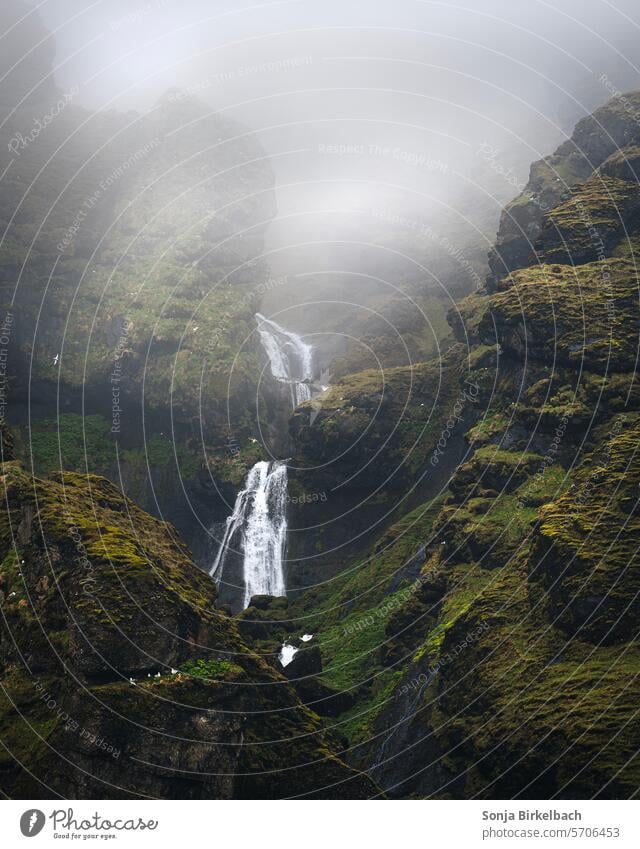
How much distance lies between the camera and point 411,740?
41844 mm

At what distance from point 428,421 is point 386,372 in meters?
9.98

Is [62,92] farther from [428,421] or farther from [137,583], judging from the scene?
[137,583]

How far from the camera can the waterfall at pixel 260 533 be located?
3344 inches

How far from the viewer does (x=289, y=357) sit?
122 metres

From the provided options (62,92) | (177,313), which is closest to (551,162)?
(177,313)

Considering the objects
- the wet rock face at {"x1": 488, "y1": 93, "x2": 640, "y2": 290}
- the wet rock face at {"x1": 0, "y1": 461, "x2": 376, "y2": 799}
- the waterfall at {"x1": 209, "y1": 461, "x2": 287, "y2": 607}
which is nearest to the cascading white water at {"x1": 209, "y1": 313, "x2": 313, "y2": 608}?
the waterfall at {"x1": 209, "y1": 461, "x2": 287, "y2": 607}

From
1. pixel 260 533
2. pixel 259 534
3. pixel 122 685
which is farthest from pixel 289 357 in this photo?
pixel 122 685

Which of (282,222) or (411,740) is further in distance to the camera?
(282,222)
